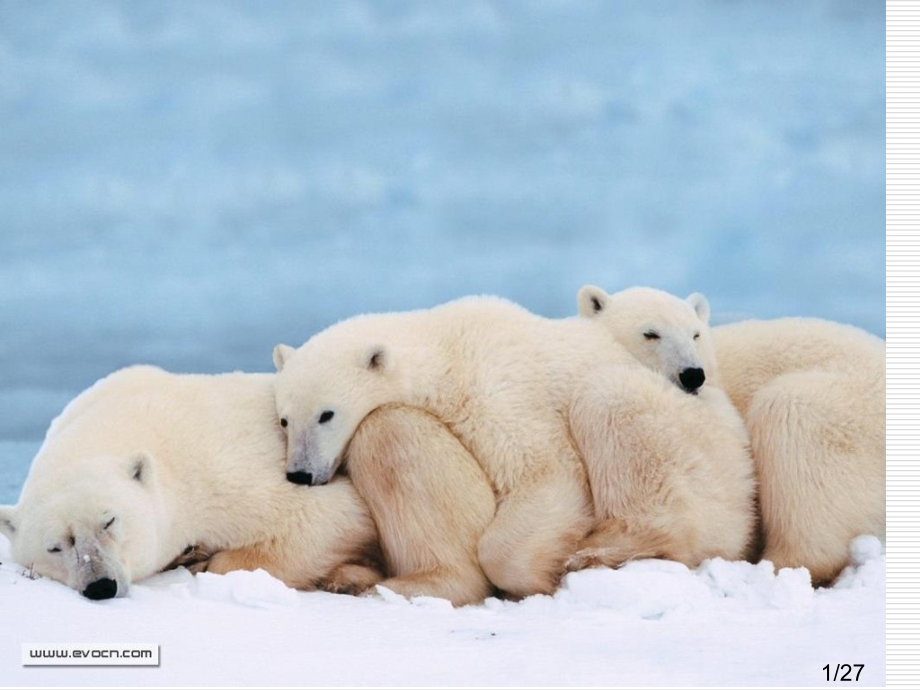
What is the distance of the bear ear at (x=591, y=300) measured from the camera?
25.8 ft

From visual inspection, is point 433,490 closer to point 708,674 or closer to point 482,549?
point 482,549

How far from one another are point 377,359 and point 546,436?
1.16m

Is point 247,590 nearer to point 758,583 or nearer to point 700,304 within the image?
point 758,583

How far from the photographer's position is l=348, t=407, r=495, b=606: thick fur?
22.0 ft

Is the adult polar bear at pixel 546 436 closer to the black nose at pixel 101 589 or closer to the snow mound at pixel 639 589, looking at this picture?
the snow mound at pixel 639 589

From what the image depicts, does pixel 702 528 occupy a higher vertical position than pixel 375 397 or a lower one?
lower

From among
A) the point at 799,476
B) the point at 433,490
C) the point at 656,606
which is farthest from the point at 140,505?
the point at 799,476

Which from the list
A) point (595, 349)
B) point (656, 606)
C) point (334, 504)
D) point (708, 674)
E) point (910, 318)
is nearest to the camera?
point (708, 674)

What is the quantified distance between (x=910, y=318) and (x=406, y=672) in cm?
355

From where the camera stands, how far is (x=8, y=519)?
6375 mm

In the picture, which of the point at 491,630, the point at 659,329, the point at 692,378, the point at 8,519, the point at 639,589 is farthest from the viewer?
the point at 659,329

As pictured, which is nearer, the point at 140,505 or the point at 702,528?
the point at 140,505

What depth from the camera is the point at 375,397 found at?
7.09 metres

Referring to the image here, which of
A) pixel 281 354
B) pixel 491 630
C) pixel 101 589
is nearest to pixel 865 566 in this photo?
pixel 491 630
